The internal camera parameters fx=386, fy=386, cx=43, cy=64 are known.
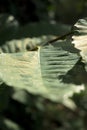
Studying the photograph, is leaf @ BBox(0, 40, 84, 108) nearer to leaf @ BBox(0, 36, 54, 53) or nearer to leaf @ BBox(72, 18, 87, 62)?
leaf @ BBox(72, 18, 87, 62)

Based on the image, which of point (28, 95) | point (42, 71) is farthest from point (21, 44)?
point (42, 71)

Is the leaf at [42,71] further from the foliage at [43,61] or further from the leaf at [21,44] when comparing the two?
the leaf at [21,44]

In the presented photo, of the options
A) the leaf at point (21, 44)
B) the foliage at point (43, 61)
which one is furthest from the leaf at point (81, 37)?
the leaf at point (21, 44)

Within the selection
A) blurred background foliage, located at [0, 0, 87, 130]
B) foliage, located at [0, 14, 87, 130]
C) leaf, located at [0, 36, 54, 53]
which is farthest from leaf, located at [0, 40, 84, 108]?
blurred background foliage, located at [0, 0, 87, 130]

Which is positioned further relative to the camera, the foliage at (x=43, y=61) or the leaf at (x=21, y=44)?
the leaf at (x=21, y=44)

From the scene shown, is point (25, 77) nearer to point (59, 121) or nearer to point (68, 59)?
point (68, 59)

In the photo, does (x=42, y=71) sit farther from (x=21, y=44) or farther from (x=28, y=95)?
(x=28, y=95)
